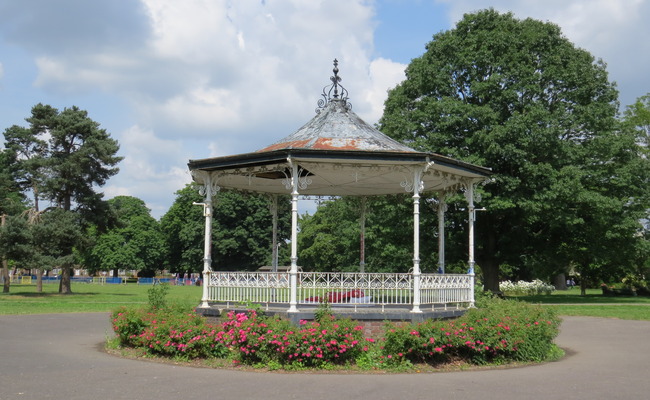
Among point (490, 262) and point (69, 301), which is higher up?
point (490, 262)

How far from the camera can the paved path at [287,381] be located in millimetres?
9453

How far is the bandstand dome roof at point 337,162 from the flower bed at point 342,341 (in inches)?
151

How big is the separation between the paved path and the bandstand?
10.0ft

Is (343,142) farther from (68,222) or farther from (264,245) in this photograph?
(264,245)

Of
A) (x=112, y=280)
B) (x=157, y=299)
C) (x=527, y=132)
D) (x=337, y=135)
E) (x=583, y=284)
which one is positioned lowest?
(x=112, y=280)

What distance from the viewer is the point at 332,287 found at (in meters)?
14.7

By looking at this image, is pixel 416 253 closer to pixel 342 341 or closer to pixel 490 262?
pixel 342 341

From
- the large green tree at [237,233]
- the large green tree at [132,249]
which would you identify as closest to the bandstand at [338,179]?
the large green tree at [237,233]

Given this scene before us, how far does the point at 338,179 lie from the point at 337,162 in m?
3.77

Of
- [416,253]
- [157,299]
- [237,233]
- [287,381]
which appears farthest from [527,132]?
[237,233]

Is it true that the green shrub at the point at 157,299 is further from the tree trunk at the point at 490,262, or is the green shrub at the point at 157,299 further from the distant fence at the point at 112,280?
the distant fence at the point at 112,280

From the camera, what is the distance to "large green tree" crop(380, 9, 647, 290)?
31.7m

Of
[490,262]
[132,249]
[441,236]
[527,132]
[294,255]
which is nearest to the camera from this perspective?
[294,255]

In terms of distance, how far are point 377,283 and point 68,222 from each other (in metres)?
38.7
